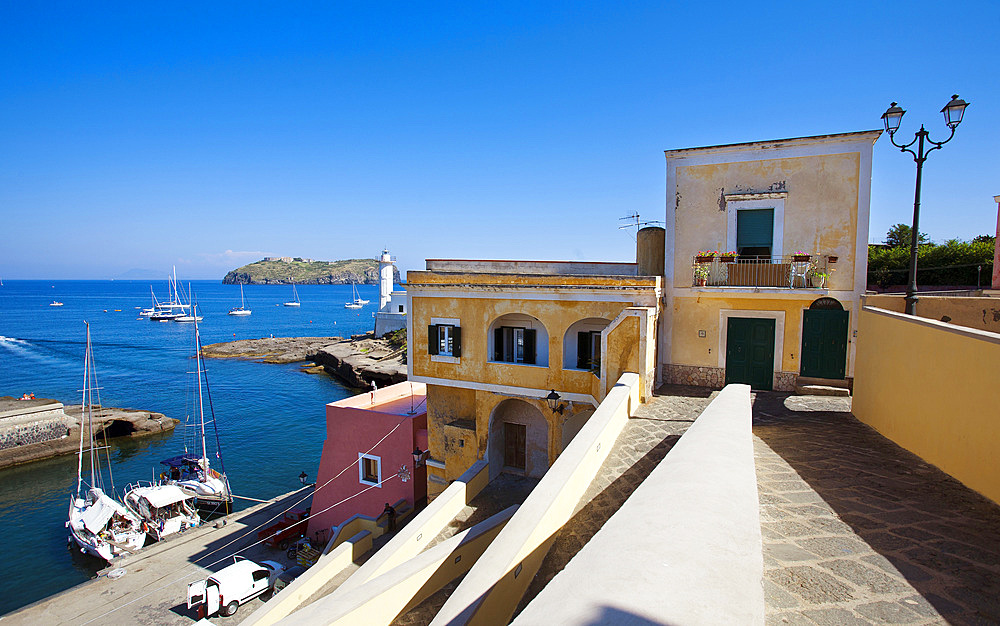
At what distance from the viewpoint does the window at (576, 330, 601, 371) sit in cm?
1381

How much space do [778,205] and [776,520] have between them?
35.1 feet

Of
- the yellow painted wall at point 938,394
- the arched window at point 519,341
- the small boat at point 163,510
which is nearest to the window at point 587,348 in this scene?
the arched window at point 519,341

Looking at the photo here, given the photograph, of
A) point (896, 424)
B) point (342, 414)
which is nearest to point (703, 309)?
point (896, 424)

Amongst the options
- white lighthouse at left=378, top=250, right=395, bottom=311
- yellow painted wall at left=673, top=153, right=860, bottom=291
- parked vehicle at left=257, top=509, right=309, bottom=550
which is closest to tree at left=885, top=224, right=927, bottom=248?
yellow painted wall at left=673, top=153, right=860, bottom=291

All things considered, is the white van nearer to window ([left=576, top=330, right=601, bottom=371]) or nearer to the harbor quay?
the harbor quay

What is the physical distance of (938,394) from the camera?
18.7ft

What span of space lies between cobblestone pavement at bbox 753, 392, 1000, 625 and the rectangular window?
735 centimetres

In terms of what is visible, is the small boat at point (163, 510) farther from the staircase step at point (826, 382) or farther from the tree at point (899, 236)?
the tree at point (899, 236)

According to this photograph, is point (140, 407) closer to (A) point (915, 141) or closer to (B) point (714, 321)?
(B) point (714, 321)

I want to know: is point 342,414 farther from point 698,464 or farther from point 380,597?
point 698,464

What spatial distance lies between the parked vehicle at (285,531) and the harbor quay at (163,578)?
9.6 inches

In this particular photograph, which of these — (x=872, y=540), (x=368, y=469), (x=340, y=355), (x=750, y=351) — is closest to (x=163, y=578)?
(x=368, y=469)

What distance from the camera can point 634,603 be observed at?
206cm

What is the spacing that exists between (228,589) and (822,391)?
58.5 feet
